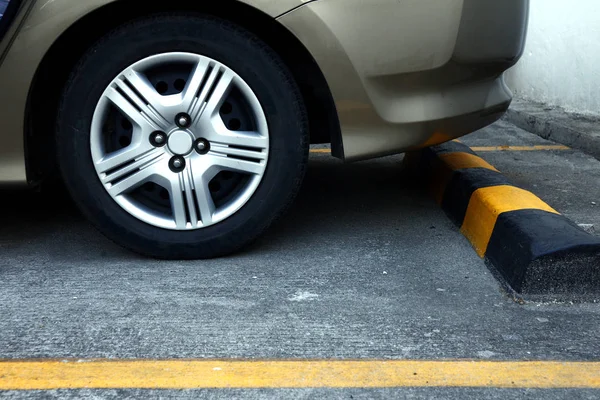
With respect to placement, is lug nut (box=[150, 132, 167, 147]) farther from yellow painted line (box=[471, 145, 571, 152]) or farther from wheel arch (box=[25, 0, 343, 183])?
yellow painted line (box=[471, 145, 571, 152])

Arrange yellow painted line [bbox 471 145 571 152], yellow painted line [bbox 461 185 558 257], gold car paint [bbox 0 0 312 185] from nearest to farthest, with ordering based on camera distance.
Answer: gold car paint [bbox 0 0 312 185] < yellow painted line [bbox 461 185 558 257] < yellow painted line [bbox 471 145 571 152]

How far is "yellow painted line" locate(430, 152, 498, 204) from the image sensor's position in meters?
3.47

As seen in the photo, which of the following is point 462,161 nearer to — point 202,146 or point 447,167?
Answer: point 447,167

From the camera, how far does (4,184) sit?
2.67 m

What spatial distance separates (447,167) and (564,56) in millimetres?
2905

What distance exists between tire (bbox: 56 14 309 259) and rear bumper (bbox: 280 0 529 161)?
19cm

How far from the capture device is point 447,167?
3523 mm

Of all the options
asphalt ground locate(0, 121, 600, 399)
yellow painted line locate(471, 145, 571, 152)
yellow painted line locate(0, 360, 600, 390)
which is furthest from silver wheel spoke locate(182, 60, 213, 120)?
yellow painted line locate(471, 145, 571, 152)

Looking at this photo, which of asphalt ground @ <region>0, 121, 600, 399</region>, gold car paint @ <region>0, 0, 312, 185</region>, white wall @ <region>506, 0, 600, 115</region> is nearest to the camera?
asphalt ground @ <region>0, 121, 600, 399</region>

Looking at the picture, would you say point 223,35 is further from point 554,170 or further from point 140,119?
point 554,170

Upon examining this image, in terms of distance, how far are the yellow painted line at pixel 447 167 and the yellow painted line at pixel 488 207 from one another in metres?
0.40

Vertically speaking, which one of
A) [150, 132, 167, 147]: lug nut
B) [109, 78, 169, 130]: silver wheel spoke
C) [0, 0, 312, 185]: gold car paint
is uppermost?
[0, 0, 312, 185]: gold car paint

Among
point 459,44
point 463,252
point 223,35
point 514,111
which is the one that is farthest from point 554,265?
point 514,111

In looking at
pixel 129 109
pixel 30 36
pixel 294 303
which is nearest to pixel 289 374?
pixel 294 303
